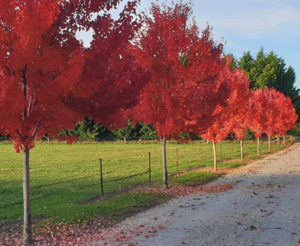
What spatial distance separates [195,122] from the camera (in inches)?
480

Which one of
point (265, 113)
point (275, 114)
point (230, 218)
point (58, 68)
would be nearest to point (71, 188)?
point (230, 218)

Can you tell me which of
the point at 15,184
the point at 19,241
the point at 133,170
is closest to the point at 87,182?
the point at 15,184

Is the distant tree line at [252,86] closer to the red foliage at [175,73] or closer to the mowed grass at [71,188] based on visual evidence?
the mowed grass at [71,188]

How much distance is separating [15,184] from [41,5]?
1180 cm

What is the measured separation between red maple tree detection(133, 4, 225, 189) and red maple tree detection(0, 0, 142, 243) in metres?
4.45

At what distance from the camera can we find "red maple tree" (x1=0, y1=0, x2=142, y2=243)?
548 centimetres

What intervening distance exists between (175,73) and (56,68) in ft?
21.9

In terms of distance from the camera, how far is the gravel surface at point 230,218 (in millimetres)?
6289

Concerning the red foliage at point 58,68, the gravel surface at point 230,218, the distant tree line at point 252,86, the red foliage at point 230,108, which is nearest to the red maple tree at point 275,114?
the red foliage at point 230,108

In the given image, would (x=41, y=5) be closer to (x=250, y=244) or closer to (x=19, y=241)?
(x=19, y=241)

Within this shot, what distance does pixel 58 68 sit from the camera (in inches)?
229

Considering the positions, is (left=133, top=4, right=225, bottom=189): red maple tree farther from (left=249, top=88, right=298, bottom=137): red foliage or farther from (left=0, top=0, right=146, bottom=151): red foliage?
(left=249, top=88, right=298, bottom=137): red foliage

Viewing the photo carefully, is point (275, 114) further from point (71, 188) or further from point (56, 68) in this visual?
point (56, 68)

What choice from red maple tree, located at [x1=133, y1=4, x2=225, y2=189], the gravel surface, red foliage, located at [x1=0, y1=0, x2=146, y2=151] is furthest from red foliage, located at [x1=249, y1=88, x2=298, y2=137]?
red foliage, located at [x1=0, y1=0, x2=146, y2=151]
